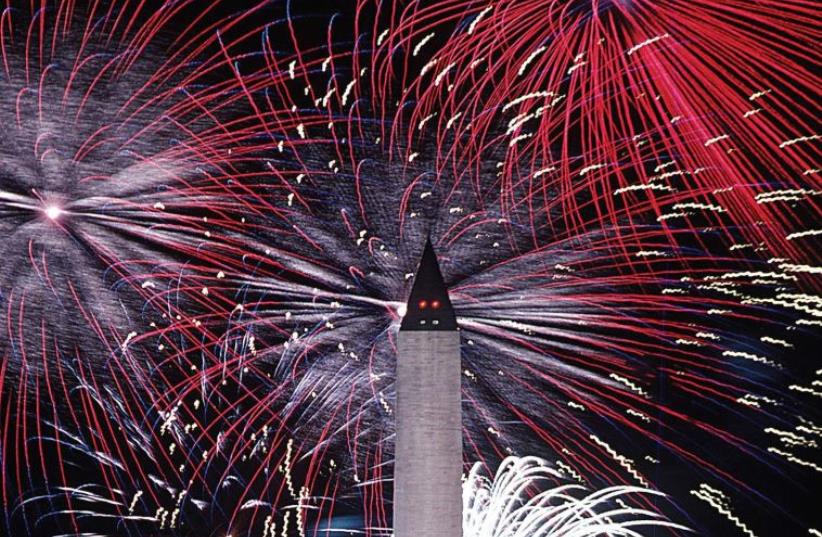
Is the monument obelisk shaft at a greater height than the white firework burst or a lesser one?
greater

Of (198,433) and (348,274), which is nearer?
(348,274)

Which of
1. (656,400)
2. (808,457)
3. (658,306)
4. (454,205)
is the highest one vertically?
(454,205)

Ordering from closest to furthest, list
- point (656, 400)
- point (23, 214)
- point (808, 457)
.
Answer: point (23, 214), point (656, 400), point (808, 457)

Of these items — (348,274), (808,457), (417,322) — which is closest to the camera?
(417,322)

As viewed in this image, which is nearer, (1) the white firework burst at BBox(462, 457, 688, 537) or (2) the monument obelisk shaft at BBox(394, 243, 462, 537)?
(2) the monument obelisk shaft at BBox(394, 243, 462, 537)

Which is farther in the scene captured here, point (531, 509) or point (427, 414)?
point (531, 509)

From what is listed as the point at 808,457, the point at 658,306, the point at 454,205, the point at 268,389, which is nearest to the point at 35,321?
the point at 268,389

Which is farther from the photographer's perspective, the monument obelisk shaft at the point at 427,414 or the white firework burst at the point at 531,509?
the white firework burst at the point at 531,509

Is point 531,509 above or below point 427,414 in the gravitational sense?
below

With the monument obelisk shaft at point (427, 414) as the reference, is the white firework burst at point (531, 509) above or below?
below

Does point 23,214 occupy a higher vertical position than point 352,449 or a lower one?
higher

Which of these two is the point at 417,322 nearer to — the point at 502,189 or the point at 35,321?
the point at 502,189
